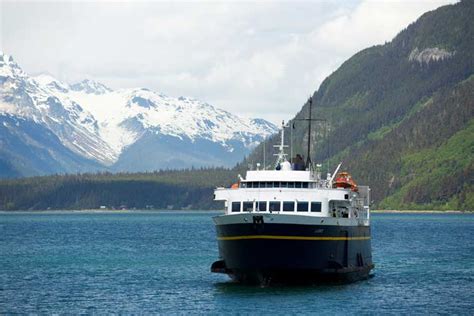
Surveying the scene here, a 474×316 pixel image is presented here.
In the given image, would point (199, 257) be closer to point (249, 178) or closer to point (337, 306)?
point (249, 178)

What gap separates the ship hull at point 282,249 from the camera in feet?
270

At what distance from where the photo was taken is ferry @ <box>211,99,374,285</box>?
8238 centimetres

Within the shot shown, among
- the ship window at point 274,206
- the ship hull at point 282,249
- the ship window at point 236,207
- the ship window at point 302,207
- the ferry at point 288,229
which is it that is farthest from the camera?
the ship window at point 236,207

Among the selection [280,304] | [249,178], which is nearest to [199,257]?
[249,178]

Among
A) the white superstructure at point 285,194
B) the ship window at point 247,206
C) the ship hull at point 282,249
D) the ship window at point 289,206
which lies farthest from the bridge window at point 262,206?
the ship hull at point 282,249

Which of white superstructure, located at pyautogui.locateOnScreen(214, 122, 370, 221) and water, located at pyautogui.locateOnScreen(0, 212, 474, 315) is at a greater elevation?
white superstructure, located at pyautogui.locateOnScreen(214, 122, 370, 221)

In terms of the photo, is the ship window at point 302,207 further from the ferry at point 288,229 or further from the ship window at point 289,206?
the ship window at point 289,206

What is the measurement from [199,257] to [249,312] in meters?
54.9

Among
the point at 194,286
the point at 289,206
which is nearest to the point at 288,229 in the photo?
the point at 289,206

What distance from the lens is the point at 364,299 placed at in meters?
83.6

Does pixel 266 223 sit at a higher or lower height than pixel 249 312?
higher

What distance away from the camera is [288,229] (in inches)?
3236

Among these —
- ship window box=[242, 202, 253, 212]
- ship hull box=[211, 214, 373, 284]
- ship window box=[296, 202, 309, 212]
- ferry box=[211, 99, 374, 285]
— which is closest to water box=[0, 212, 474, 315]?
ship hull box=[211, 214, 373, 284]

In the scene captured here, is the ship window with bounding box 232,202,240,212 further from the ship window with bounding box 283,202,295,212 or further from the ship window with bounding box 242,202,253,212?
the ship window with bounding box 283,202,295,212
